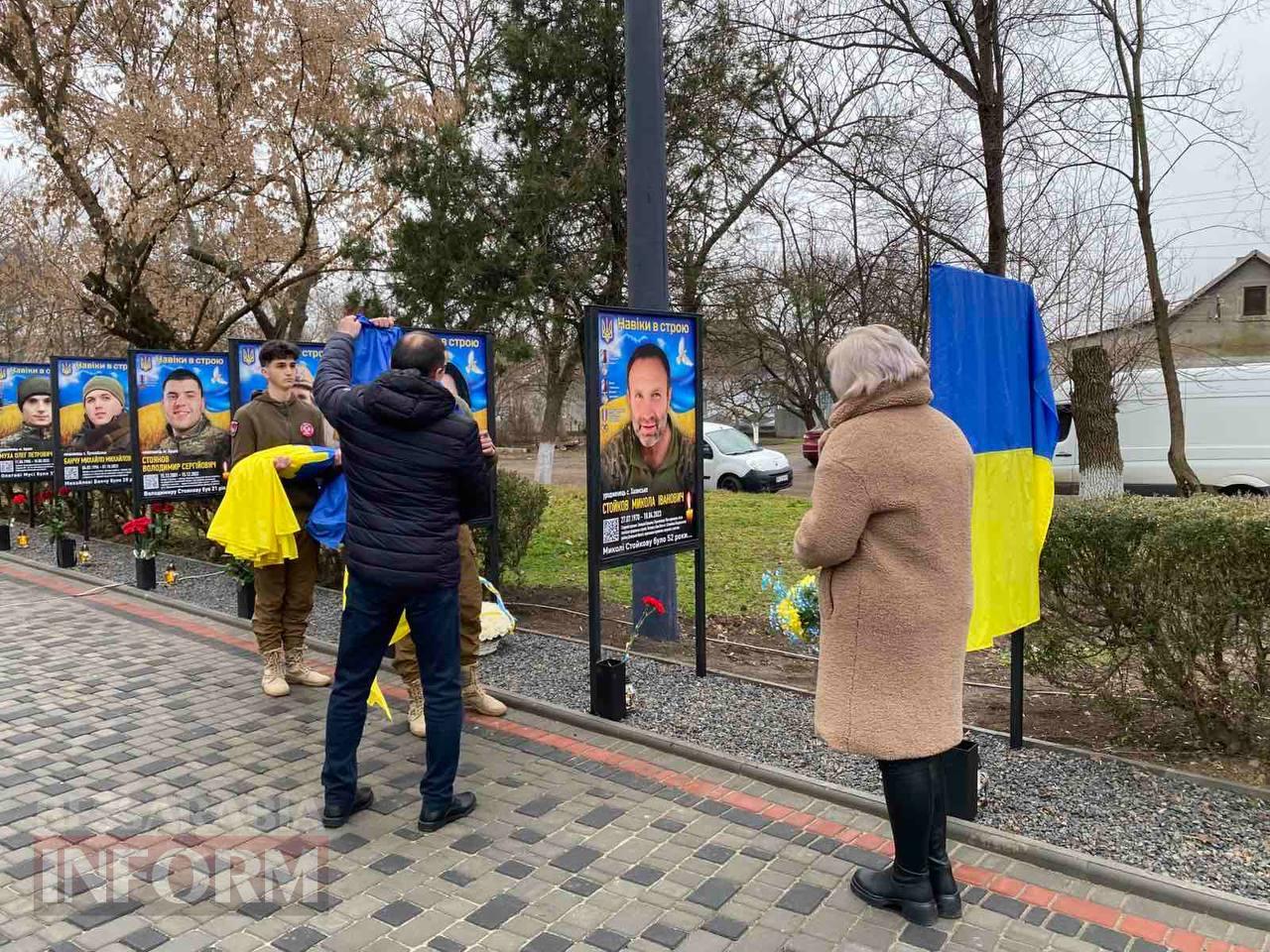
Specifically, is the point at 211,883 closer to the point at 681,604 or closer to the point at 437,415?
the point at 437,415

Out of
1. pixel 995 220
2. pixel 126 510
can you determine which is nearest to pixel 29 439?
pixel 126 510

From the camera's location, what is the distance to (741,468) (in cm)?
2045

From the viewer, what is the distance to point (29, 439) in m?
11.6

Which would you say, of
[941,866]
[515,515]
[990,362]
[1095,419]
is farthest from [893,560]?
[1095,419]

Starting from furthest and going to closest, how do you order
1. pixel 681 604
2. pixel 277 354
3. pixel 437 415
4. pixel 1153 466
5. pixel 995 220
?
pixel 1153 466, pixel 995 220, pixel 681 604, pixel 277 354, pixel 437 415

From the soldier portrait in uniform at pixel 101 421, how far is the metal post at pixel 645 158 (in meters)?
6.75

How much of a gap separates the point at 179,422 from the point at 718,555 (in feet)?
18.8

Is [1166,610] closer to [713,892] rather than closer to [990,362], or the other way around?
[990,362]

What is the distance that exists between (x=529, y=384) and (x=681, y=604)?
94.6ft

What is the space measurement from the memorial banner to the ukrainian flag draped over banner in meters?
1.78

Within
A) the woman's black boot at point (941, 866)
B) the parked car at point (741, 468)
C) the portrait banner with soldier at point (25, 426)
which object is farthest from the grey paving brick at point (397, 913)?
the parked car at point (741, 468)

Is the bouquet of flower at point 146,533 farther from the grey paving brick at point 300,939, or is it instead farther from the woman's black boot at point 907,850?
the woman's black boot at point 907,850

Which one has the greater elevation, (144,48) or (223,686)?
(144,48)

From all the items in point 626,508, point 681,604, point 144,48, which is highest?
point 144,48
